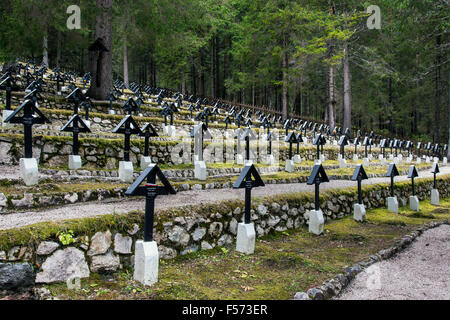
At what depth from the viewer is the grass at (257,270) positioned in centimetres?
298

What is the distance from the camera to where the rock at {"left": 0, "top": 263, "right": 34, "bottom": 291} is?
2.68 meters

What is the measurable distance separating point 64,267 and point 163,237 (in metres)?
1.18

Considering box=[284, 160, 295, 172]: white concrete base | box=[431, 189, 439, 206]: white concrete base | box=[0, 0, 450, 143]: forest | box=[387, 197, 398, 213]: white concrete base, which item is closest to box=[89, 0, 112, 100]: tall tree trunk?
box=[0, 0, 450, 143]: forest

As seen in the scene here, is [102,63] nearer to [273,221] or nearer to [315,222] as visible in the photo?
[273,221]

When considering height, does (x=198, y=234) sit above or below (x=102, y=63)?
below

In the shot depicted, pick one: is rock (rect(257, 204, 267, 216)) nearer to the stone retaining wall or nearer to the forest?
the stone retaining wall

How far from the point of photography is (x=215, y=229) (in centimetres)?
451

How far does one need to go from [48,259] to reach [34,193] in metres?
1.84

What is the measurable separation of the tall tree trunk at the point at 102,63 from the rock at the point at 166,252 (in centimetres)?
1010

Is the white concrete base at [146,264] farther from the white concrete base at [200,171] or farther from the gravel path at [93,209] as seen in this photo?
the white concrete base at [200,171]

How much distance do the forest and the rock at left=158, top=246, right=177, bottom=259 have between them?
9740 mm

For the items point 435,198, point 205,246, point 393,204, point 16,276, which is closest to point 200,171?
point 205,246

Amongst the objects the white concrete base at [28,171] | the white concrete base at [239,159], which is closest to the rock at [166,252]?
the white concrete base at [28,171]

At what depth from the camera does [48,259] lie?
2.92m
